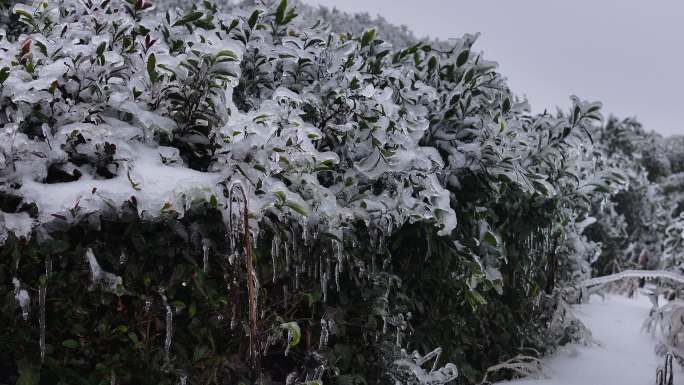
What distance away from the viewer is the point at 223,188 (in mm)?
2027

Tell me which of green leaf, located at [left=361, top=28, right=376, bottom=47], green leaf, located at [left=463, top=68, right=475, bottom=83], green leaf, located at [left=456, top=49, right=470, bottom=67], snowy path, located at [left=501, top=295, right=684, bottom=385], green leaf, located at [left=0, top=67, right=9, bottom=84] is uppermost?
green leaf, located at [left=361, top=28, right=376, bottom=47]

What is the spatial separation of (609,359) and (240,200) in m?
3.53

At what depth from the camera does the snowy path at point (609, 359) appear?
392 cm

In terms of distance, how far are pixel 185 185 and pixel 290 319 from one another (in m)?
0.74

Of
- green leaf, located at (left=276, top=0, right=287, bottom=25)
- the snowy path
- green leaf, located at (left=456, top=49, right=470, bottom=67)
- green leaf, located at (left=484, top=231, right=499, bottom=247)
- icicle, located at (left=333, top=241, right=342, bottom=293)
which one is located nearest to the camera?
icicle, located at (left=333, top=241, right=342, bottom=293)

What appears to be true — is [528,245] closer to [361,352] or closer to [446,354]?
[446,354]

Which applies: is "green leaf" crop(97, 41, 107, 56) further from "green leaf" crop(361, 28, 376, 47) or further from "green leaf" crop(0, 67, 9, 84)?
"green leaf" crop(361, 28, 376, 47)

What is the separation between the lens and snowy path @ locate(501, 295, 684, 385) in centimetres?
392

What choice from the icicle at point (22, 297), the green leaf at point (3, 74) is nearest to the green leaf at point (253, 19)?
the green leaf at point (3, 74)

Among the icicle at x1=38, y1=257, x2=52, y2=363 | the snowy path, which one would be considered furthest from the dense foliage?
the snowy path

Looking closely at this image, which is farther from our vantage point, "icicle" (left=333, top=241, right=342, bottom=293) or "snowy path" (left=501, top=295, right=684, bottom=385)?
"snowy path" (left=501, top=295, right=684, bottom=385)

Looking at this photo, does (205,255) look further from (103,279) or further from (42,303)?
(42,303)

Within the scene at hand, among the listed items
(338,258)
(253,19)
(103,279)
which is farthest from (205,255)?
(253,19)

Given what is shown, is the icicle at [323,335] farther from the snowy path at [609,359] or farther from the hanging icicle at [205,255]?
the snowy path at [609,359]
